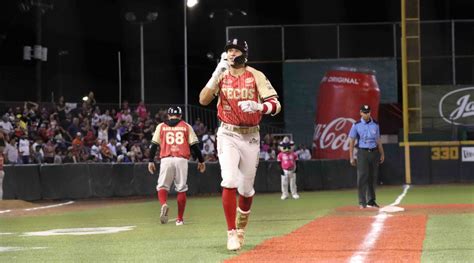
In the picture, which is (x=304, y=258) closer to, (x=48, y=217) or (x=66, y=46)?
(x=48, y=217)

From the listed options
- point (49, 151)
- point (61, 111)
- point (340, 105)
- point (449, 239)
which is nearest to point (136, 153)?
point (61, 111)

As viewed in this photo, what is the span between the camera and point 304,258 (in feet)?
24.6

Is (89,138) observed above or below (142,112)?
below

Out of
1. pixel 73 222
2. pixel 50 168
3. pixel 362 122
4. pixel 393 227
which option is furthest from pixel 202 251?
pixel 50 168

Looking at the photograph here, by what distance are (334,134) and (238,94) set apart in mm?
23387

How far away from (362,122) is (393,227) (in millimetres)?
4811

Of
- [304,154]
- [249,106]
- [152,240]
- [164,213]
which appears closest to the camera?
[249,106]

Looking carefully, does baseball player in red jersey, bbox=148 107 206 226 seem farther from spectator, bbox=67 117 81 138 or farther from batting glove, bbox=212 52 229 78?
spectator, bbox=67 117 81 138

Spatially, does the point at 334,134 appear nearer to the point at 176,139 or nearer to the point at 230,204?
the point at 176,139

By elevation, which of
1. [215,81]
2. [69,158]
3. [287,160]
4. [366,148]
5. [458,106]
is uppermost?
[458,106]

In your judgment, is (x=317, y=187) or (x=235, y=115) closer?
(x=235, y=115)

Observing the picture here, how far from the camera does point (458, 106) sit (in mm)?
34719

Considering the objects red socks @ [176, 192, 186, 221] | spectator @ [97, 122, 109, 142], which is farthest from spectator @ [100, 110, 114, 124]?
red socks @ [176, 192, 186, 221]

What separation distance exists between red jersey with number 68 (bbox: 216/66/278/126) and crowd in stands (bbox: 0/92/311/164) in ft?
47.8
